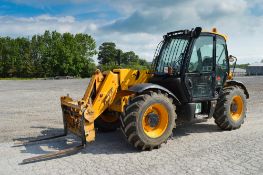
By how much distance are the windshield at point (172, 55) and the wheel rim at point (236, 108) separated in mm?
2111

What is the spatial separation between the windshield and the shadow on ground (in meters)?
1.72

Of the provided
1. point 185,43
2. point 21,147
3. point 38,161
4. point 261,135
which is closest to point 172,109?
point 185,43

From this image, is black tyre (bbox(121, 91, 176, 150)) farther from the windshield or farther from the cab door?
the windshield

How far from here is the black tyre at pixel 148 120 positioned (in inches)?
272

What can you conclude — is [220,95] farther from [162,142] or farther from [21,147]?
[21,147]

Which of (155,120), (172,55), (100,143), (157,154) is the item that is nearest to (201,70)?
(172,55)

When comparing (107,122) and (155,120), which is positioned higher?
(155,120)

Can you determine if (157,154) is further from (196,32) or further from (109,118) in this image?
(196,32)

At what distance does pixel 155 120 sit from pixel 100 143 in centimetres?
144

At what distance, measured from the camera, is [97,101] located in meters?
7.42

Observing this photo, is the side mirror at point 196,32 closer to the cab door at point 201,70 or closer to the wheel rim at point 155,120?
the cab door at point 201,70

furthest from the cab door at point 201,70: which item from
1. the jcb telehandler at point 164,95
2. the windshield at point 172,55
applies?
the windshield at point 172,55

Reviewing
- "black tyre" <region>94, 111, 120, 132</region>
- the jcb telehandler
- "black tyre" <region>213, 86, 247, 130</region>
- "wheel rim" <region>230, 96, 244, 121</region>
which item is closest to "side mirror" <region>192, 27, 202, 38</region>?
the jcb telehandler

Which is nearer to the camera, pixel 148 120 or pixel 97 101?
pixel 148 120
